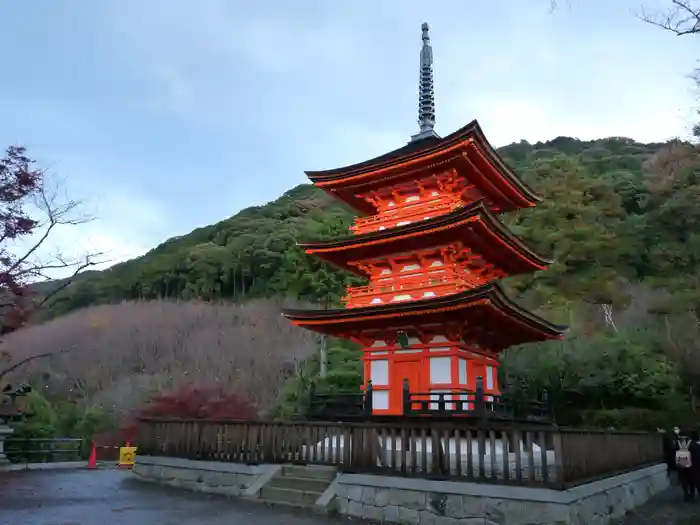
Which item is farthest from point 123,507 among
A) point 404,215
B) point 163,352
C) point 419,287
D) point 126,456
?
point 163,352

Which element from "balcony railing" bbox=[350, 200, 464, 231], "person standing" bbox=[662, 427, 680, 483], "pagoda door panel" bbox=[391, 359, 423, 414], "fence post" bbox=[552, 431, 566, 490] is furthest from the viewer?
"person standing" bbox=[662, 427, 680, 483]

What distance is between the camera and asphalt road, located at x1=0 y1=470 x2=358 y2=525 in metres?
9.55

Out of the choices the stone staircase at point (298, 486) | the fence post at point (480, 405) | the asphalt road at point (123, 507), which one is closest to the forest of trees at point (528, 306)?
the fence post at point (480, 405)

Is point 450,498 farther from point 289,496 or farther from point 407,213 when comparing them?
point 407,213

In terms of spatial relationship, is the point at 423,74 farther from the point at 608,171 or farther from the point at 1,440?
the point at 608,171

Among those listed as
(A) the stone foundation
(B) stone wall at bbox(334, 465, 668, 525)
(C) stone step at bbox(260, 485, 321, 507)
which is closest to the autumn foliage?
(A) the stone foundation

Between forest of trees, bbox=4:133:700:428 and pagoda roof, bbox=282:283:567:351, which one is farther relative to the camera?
forest of trees, bbox=4:133:700:428

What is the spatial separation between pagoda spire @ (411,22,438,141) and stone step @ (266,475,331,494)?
11610 mm

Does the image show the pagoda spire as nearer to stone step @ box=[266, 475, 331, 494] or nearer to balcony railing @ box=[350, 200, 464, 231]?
balcony railing @ box=[350, 200, 464, 231]

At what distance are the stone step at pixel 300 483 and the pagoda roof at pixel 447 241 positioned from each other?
22.4 ft

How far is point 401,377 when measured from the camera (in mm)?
15688

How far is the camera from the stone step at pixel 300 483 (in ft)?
37.7

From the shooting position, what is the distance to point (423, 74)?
20.1 meters

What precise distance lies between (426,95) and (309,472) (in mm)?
13434
